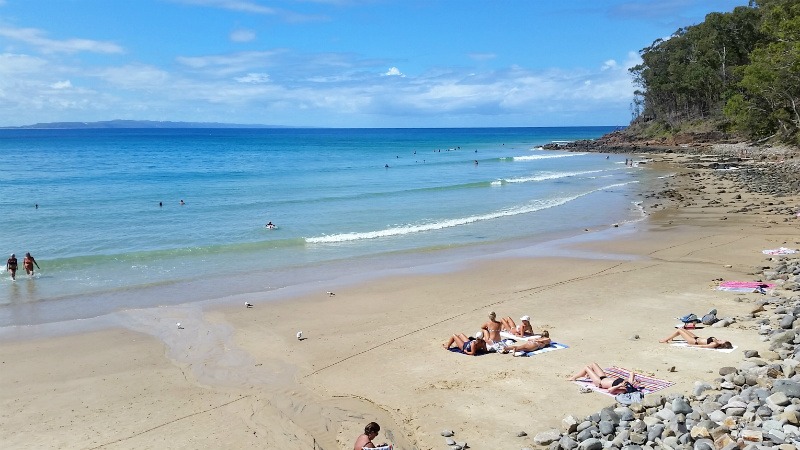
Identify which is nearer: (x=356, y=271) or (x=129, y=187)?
(x=356, y=271)

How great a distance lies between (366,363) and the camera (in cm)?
1221

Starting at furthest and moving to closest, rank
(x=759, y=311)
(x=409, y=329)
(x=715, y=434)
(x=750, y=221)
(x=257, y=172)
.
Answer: (x=257, y=172) < (x=750, y=221) < (x=409, y=329) < (x=759, y=311) < (x=715, y=434)

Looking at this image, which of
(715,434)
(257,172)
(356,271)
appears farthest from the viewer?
(257,172)

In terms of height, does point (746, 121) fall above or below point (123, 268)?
above

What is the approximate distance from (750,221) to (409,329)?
1896cm

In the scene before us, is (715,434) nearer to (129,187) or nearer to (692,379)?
(692,379)

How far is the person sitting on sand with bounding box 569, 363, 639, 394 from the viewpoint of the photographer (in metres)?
9.71

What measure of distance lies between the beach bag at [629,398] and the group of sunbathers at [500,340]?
277 centimetres

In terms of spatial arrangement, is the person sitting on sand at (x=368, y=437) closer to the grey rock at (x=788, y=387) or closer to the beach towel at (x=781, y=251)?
the grey rock at (x=788, y=387)

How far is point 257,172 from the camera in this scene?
63.1 metres

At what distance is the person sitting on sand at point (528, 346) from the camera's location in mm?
12000

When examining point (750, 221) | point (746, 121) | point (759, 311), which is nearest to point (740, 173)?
point (746, 121)

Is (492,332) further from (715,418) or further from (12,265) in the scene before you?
(12,265)

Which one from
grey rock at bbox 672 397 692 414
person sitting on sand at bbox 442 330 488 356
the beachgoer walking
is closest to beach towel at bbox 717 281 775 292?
person sitting on sand at bbox 442 330 488 356
